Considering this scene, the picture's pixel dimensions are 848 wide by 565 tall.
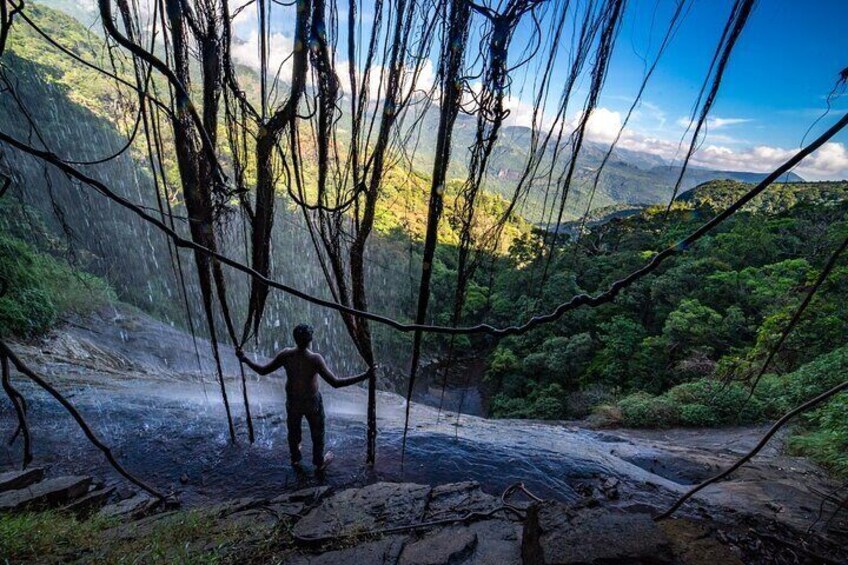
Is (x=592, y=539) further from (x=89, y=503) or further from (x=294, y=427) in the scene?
(x=89, y=503)

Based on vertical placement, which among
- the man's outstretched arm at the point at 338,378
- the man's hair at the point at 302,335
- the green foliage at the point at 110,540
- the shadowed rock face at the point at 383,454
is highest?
the man's hair at the point at 302,335

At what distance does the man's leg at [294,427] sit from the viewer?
184 inches

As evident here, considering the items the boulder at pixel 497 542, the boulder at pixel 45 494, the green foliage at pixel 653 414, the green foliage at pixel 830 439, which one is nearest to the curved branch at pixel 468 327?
the boulder at pixel 497 542

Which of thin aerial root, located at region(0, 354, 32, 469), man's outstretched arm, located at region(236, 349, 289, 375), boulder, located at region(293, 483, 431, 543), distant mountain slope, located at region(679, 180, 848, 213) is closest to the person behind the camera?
thin aerial root, located at region(0, 354, 32, 469)

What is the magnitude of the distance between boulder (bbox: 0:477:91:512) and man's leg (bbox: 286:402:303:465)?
5.98ft

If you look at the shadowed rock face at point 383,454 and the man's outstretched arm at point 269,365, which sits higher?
the man's outstretched arm at point 269,365

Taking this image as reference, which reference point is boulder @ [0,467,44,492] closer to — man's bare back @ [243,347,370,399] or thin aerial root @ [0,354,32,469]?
man's bare back @ [243,347,370,399]

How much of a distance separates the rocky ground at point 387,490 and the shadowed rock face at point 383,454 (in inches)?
1.2

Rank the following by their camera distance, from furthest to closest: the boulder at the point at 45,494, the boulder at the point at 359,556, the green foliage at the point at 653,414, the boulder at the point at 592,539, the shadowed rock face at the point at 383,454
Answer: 1. the green foliage at the point at 653,414
2. the shadowed rock face at the point at 383,454
3. the boulder at the point at 45,494
4. the boulder at the point at 359,556
5. the boulder at the point at 592,539

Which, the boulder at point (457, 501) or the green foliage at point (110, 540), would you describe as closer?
the green foliage at point (110, 540)

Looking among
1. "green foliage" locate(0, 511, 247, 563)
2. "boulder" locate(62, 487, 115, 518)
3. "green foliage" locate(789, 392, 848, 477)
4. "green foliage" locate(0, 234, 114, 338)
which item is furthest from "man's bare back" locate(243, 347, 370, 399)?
"green foliage" locate(789, 392, 848, 477)

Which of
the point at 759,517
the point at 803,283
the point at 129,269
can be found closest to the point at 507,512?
the point at 759,517

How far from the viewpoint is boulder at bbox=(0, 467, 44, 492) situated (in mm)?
3502

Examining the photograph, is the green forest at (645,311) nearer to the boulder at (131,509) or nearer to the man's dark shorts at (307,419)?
the boulder at (131,509)
